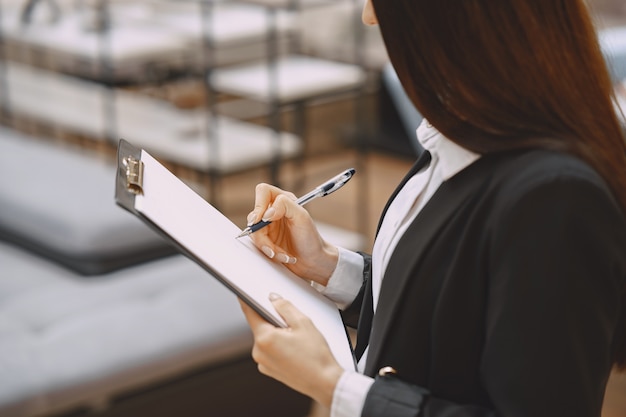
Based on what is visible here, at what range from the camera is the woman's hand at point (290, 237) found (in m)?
1.13

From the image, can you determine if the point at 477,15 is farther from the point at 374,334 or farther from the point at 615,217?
the point at 374,334

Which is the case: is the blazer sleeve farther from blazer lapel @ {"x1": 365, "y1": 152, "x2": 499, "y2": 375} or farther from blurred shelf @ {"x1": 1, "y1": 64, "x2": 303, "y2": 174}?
blurred shelf @ {"x1": 1, "y1": 64, "x2": 303, "y2": 174}

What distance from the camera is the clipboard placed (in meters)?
0.96

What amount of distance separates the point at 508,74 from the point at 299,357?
317 mm

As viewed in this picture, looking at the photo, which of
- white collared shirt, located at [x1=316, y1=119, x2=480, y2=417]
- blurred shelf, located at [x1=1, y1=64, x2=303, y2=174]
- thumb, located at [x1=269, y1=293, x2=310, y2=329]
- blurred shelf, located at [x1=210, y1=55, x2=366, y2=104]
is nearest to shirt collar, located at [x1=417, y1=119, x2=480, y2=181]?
white collared shirt, located at [x1=316, y1=119, x2=480, y2=417]

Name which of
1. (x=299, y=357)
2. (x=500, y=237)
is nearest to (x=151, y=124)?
(x=299, y=357)

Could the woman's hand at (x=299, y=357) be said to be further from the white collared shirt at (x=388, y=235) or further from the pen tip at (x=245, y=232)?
the pen tip at (x=245, y=232)

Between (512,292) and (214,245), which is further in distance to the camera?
(214,245)

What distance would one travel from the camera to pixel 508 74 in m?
0.86

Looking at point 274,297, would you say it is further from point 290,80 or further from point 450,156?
point 290,80

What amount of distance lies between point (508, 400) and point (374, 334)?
0.17 meters

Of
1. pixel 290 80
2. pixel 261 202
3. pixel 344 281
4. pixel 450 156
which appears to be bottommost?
pixel 290 80

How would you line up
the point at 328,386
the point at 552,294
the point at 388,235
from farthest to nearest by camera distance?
the point at 388,235
the point at 328,386
the point at 552,294

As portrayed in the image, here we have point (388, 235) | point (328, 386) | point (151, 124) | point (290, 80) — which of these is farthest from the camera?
point (151, 124)
